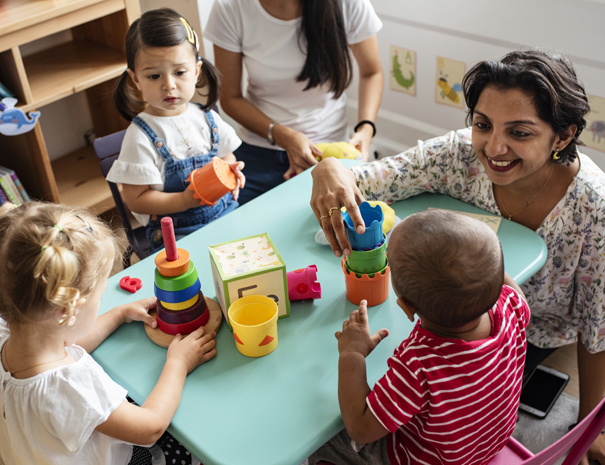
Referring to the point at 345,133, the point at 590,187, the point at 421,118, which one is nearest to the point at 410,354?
the point at 590,187

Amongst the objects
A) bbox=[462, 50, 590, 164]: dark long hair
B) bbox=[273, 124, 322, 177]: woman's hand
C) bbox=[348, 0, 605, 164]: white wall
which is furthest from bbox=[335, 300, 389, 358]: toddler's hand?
bbox=[348, 0, 605, 164]: white wall

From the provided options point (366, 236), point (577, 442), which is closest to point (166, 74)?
point (366, 236)

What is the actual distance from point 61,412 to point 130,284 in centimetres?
37

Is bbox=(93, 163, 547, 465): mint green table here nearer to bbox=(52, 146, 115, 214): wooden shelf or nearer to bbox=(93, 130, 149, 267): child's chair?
bbox=(93, 130, 149, 267): child's chair

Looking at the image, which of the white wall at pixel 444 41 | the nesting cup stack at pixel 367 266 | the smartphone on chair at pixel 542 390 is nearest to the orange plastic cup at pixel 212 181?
the nesting cup stack at pixel 367 266

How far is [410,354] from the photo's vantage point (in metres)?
0.94

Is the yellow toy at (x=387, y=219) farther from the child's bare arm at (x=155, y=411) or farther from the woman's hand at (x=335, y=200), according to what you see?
the child's bare arm at (x=155, y=411)

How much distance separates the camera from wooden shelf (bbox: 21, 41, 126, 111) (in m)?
2.26

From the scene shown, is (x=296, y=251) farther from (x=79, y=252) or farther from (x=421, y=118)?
(x=421, y=118)

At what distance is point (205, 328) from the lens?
3.69 ft

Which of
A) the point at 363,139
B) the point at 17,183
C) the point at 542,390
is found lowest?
the point at 542,390

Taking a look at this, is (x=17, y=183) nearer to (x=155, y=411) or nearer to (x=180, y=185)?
(x=180, y=185)

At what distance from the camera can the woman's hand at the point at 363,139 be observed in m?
2.06

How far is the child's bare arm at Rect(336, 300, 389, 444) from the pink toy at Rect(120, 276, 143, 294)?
0.48m
